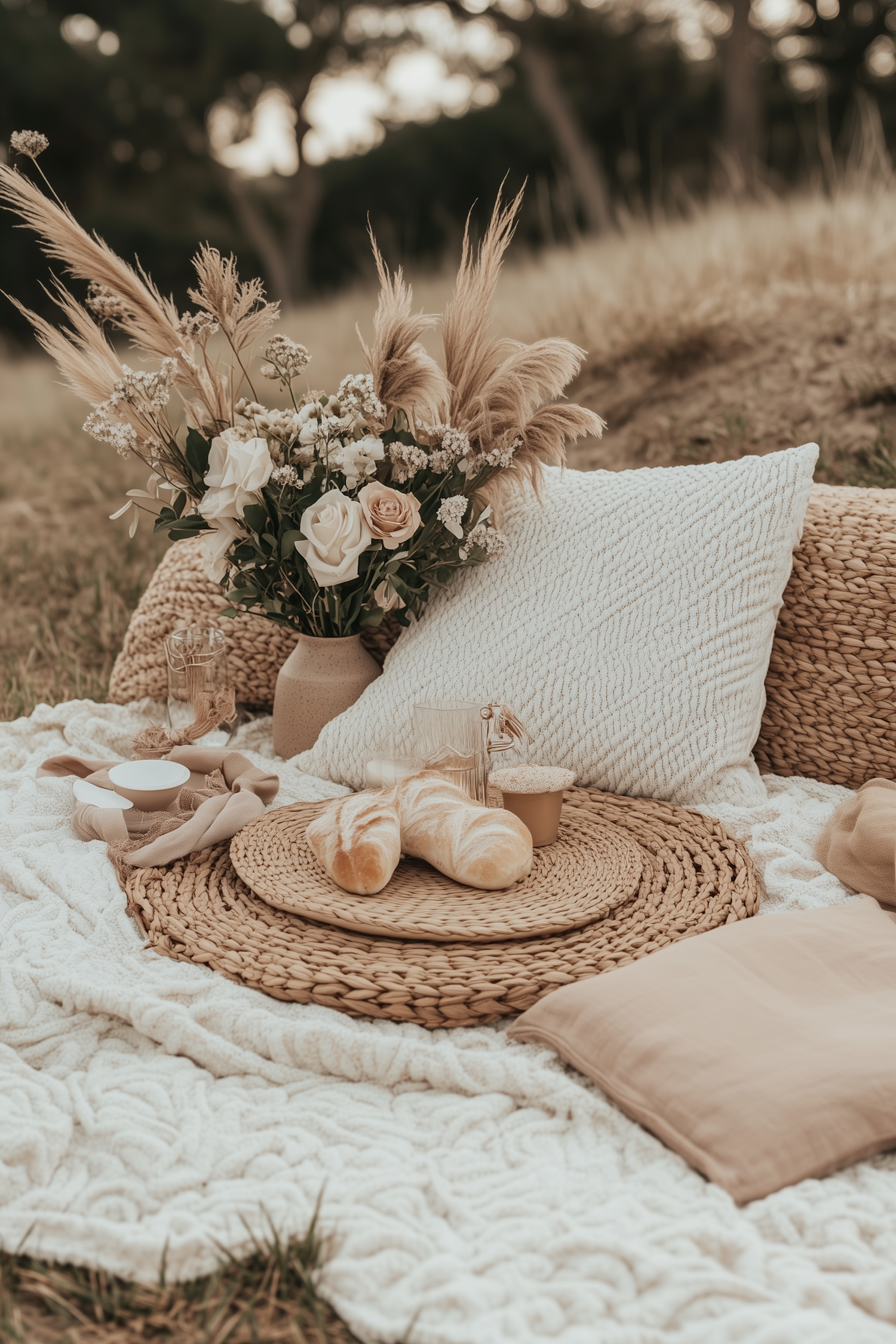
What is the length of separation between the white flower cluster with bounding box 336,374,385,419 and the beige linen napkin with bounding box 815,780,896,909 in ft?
3.16

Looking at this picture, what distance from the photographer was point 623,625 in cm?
180

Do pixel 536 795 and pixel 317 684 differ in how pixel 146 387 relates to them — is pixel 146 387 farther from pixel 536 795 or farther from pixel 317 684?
pixel 536 795

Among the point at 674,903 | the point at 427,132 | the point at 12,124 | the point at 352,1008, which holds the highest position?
the point at 12,124

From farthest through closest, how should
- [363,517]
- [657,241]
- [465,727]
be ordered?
[657,241] → [363,517] → [465,727]

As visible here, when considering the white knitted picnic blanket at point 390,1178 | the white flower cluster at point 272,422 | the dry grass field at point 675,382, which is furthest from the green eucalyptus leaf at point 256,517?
the dry grass field at point 675,382

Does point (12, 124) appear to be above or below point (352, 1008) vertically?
above

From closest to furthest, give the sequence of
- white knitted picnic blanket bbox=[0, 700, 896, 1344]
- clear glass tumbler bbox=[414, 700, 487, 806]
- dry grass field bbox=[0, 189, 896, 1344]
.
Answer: white knitted picnic blanket bbox=[0, 700, 896, 1344] → clear glass tumbler bbox=[414, 700, 487, 806] → dry grass field bbox=[0, 189, 896, 1344]

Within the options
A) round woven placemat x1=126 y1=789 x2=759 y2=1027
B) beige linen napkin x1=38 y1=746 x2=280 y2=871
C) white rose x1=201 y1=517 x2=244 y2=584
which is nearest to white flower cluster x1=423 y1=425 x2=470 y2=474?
white rose x1=201 y1=517 x2=244 y2=584

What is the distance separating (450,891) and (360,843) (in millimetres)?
144

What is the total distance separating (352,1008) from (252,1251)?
0.31 meters

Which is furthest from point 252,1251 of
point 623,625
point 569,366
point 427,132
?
point 427,132

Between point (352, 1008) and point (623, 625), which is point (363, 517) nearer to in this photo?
point (623, 625)

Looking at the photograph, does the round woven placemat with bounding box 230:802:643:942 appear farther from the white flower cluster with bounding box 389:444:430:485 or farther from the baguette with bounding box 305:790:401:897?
the white flower cluster with bounding box 389:444:430:485

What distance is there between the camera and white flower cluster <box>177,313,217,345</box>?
1758mm
